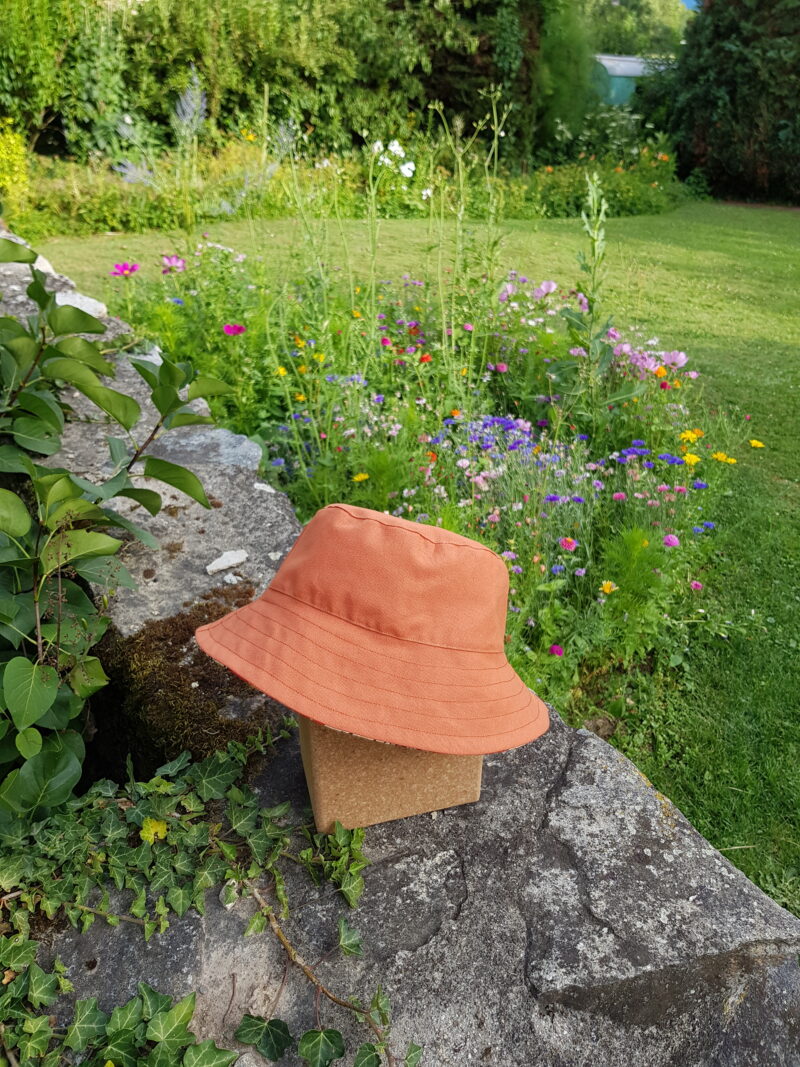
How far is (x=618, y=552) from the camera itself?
2830mm

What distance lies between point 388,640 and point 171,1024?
2.07 feet

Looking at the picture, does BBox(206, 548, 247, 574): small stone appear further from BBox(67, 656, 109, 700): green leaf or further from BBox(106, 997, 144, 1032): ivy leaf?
BBox(106, 997, 144, 1032): ivy leaf

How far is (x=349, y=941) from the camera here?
1.31 metres

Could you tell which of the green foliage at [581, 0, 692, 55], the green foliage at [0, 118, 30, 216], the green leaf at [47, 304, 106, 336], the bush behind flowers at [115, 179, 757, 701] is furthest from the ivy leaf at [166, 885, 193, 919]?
the green foliage at [581, 0, 692, 55]

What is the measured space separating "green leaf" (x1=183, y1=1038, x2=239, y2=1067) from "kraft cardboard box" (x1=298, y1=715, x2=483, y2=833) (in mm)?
384

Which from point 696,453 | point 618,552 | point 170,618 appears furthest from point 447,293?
point 170,618

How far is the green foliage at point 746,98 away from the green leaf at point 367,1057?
14464mm

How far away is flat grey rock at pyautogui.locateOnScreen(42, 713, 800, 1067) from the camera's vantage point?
129 centimetres

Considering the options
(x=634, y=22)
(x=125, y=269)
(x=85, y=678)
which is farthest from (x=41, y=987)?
(x=634, y=22)

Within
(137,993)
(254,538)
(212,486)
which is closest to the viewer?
(137,993)

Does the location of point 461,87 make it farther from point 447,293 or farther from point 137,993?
point 137,993

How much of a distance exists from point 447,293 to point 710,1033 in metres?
3.74

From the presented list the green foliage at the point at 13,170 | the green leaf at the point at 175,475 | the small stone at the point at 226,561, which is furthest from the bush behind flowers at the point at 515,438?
the green foliage at the point at 13,170

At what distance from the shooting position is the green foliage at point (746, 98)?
499 inches
